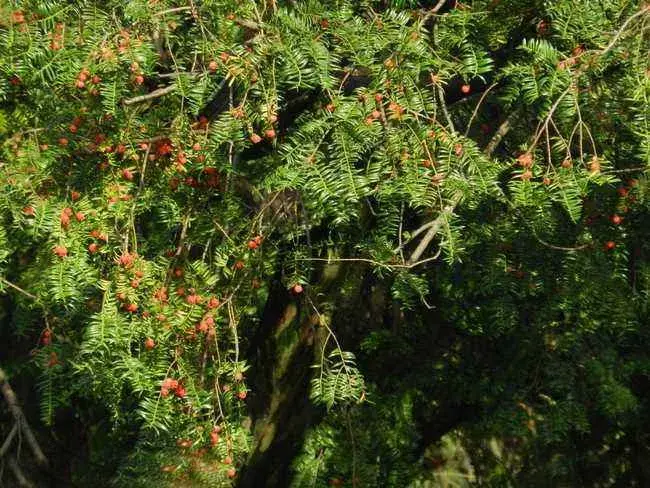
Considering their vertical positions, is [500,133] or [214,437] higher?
[500,133]

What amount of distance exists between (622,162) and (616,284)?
402 millimetres

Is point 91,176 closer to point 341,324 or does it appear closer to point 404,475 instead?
point 341,324

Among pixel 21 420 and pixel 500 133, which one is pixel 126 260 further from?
pixel 21 420

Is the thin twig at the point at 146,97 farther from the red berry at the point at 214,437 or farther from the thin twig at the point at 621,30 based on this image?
the thin twig at the point at 621,30

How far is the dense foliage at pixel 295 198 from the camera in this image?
1.93m

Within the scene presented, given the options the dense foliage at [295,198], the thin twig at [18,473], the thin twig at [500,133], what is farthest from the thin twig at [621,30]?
the thin twig at [18,473]

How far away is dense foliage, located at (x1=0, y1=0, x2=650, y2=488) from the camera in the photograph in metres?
1.93

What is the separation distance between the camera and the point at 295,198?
8.71 ft

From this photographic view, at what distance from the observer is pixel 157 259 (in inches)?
88.2

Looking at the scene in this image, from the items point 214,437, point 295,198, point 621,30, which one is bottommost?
point 214,437

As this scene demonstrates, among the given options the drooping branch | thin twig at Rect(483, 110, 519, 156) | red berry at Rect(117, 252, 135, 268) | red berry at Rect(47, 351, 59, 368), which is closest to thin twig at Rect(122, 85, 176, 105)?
red berry at Rect(117, 252, 135, 268)

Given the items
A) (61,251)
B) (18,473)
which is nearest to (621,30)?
(61,251)

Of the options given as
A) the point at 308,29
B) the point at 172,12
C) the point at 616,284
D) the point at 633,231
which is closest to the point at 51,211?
the point at 172,12

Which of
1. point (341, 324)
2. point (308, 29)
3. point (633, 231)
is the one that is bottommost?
point (341, 324)
